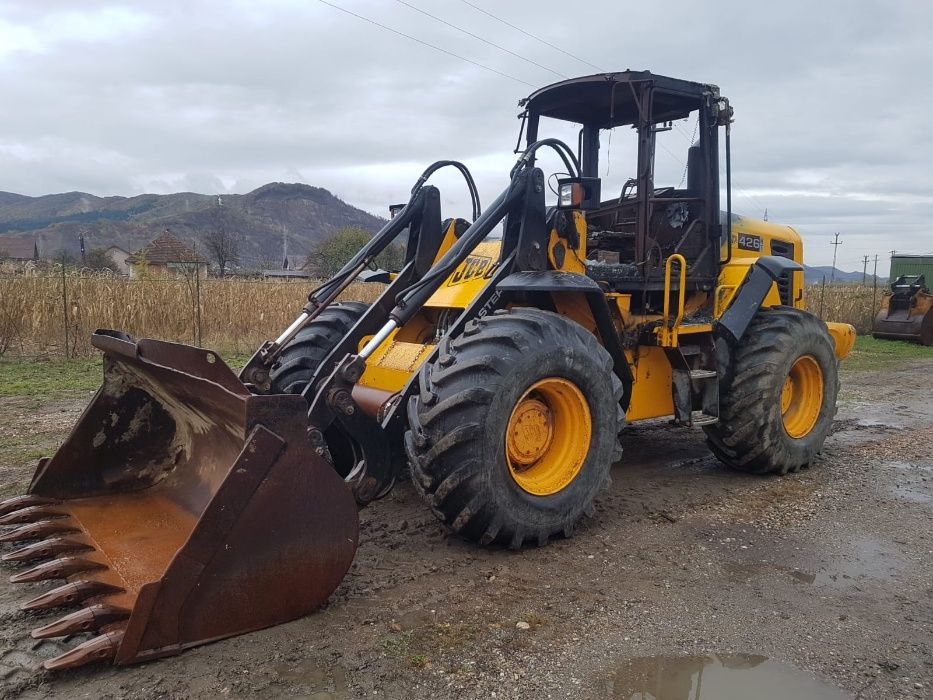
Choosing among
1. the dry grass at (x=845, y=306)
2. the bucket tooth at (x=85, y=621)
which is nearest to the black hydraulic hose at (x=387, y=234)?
the bucket tooth at (x=85, y=621)

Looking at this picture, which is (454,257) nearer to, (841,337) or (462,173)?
(462,173)

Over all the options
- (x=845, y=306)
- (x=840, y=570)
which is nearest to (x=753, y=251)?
(x=840, y=570)

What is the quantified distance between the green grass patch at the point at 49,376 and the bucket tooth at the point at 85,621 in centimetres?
636

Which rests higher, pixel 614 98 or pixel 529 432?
pixel 614 98

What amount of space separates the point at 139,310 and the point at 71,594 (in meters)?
11.0

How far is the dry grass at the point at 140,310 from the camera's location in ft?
38.8

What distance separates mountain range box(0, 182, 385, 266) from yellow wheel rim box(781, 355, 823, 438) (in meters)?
75.7

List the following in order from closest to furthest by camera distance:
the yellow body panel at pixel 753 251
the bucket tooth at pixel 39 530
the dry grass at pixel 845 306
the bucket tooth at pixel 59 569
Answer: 1. the bucket tooth at pixel 59 569
2. the bucket tooth at pixel 39 530
3. the yellow body panel at pixel 753 251
4. the dry grass at pixel 845 306

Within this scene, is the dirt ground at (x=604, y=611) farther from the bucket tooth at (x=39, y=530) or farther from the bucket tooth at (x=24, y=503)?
the bucket tooth at (x=24, y=503)

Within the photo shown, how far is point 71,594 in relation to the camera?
3.01 metres

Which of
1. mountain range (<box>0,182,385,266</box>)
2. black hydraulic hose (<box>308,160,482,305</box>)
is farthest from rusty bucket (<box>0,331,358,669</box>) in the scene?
mountain range (<box>0,182,385,266</box>)

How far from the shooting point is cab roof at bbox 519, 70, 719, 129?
213 inches

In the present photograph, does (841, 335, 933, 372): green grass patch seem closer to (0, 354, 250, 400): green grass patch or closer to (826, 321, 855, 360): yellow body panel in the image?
(826, 321, 855, 360): yellow body panel

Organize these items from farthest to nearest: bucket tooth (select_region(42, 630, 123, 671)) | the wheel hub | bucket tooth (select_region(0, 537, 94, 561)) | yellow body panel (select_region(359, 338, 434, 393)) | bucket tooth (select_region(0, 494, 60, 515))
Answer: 1. yellow body panel (select_region(359, 338, 434, 393))
2. the wheel hub
3. bucket tooth (select_region(0, 494, 60, 515))
4. bucket tooth (select_region(0, 537, 94, 561))
5. bucket tooth (select_region(42, 630, 123, 671))
